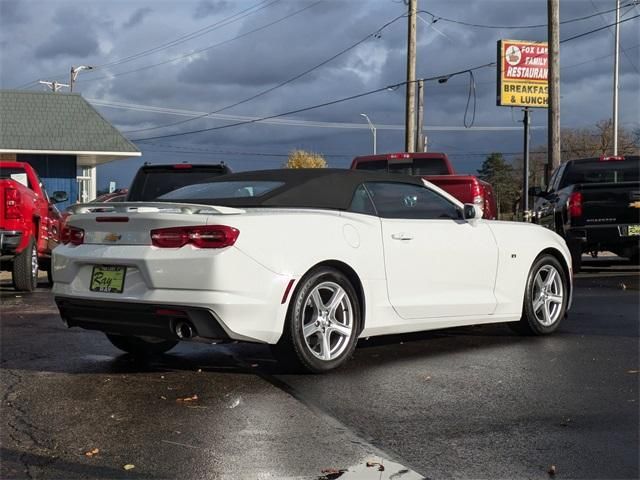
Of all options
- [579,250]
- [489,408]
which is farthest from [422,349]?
[579,250]

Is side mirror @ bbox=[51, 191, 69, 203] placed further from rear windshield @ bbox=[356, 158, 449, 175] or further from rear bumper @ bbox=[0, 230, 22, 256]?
rear windshield @ bbox=[356, 158, 449, 175]

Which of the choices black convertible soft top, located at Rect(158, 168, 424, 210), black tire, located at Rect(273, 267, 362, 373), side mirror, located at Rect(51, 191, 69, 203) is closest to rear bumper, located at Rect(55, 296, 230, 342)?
black tire, located at Rect(273, 267, 362, 373)

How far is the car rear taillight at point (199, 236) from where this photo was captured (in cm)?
527

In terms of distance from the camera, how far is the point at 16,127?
2886 centimetres

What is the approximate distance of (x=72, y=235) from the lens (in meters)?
6.08

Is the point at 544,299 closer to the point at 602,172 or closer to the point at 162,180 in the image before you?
the point at 162,180

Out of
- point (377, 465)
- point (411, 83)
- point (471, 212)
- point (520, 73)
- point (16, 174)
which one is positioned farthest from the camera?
point (520, 73)

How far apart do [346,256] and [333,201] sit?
0.55 metres

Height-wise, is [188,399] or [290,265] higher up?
[290,265]

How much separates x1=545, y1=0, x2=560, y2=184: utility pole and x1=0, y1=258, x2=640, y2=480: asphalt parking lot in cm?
1316

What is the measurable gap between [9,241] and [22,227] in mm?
292

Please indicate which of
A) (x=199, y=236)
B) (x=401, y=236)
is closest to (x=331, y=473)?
(x=199, y=236)

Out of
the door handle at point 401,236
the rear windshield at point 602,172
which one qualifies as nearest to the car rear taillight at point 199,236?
the door handle at point 401,236

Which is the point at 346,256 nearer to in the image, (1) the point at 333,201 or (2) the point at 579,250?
(1) the point at 333,201
